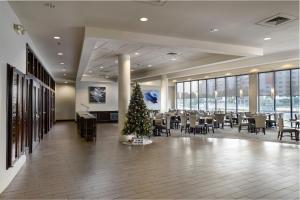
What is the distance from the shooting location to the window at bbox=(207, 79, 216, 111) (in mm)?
16984

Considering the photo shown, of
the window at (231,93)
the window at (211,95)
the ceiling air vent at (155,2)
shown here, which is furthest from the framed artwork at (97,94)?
the ceiling air vent at (155,2)

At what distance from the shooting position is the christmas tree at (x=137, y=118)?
8320 mm

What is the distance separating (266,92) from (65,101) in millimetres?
14821

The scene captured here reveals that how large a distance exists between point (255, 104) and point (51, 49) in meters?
11.3

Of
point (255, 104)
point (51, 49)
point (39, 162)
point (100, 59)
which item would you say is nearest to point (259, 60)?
point (255, 104)

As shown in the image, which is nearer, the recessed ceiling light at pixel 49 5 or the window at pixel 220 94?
the recessed ceiling light at pixel 49 5

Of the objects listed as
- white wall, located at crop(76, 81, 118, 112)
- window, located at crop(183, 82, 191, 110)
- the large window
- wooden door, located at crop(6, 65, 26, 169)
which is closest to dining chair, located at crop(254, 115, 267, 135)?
the large window

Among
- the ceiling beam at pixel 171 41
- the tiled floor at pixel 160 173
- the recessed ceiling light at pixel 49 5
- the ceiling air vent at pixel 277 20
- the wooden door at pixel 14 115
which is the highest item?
the ceiling air vent at pixel 277 20

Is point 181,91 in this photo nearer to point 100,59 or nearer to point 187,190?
point 100,59

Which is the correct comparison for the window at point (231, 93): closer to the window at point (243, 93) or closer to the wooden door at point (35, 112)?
the window at point (243, 93)

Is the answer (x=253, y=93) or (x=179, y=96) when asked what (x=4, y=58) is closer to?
(x=253, y=93)

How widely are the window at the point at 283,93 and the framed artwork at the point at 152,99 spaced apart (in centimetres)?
1004

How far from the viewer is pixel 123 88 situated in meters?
9.16

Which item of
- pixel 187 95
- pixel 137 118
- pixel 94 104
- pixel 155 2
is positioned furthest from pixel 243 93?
pixel 155 2
